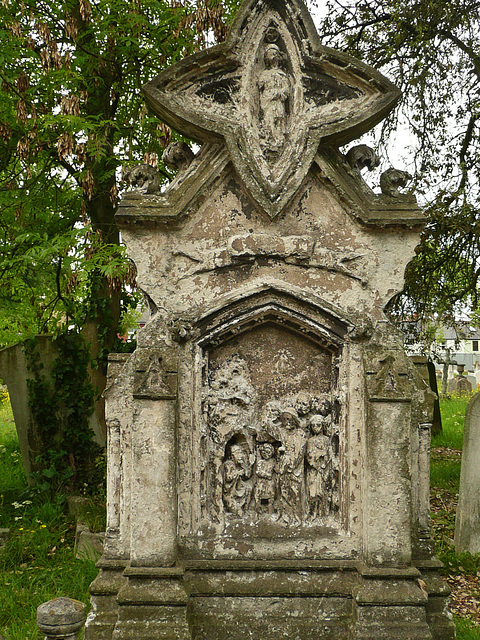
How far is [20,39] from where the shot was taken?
20.0 feet

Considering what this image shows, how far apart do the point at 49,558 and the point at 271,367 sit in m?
3.59

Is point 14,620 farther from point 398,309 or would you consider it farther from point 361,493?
point 398,309

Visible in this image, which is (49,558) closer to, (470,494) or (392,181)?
(470,494)

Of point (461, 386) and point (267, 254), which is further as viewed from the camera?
point (461, 386)

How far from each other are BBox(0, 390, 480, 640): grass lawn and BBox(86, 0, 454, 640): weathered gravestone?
50.9 inches

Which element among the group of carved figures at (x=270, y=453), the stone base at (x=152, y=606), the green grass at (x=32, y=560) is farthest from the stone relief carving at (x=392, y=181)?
the green grass at (x=32, y=560)

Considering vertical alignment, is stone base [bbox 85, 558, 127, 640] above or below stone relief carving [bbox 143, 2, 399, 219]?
below

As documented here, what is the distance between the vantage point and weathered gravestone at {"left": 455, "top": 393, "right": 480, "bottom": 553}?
5797 mm

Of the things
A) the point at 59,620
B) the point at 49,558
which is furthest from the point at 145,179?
the point at 49,558

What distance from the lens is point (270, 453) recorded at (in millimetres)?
3803

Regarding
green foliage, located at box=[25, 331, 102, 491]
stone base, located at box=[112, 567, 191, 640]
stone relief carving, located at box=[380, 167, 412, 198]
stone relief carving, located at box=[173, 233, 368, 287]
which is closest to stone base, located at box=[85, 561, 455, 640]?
stone base, located at box=[112, 567, 191, 640]

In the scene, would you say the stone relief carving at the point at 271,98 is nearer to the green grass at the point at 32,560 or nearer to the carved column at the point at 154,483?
the carved column at the point at 154,483

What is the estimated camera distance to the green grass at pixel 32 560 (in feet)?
15.4

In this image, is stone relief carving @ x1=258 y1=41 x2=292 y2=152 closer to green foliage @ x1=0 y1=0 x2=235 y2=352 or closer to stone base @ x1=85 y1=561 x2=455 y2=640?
green foliage @ x1=0 y1=0 x2=235 y2=352
